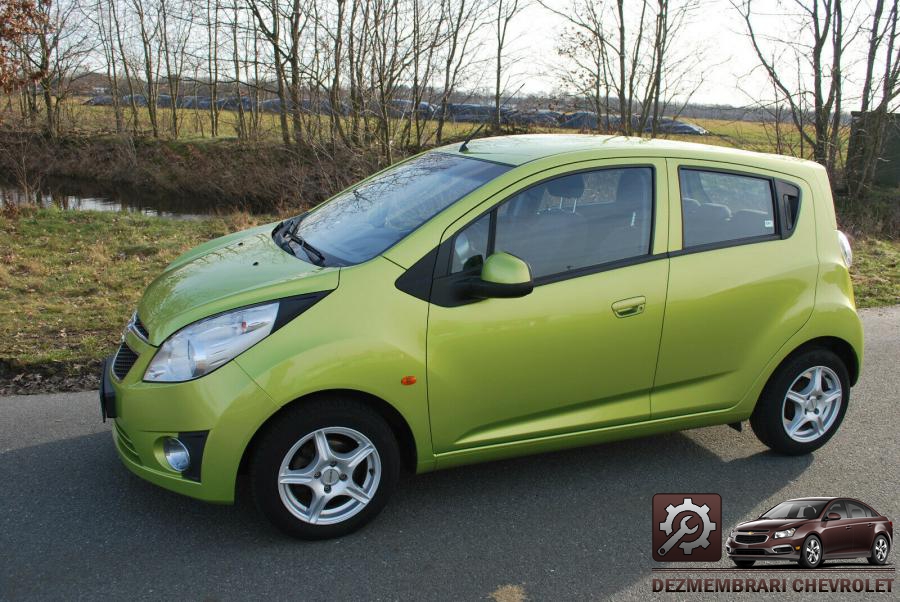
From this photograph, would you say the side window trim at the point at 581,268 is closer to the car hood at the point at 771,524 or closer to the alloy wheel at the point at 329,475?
the alloy wheel at the point at 329,475

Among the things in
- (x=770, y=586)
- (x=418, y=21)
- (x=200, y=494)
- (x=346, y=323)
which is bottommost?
(x=770, y=586)

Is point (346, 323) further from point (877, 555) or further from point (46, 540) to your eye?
point (877, 555)

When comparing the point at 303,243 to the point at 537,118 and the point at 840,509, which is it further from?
the point at 537,118

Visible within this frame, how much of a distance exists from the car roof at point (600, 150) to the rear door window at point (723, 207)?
12cm

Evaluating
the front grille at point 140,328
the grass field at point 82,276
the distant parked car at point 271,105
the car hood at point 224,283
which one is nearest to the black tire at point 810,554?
the car hood at point 224,283

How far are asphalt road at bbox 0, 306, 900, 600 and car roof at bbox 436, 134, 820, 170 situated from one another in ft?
5.64

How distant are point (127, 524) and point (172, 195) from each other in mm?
20629

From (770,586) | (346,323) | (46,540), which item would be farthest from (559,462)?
(46,540)

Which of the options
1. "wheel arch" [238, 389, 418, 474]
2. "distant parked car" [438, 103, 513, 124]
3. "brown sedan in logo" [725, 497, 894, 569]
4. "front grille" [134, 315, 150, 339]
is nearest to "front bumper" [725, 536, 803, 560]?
A: "brown sedan in logo" [725, 497, 894, 569]

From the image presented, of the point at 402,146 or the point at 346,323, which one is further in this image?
the point at 402,146

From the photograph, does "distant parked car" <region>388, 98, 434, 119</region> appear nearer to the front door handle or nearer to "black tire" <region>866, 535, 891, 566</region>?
the front door handle

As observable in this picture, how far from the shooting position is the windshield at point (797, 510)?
12.1 ft

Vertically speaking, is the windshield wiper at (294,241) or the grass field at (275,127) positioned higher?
the grass field at (275,127)

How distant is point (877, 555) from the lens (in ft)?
11.5
